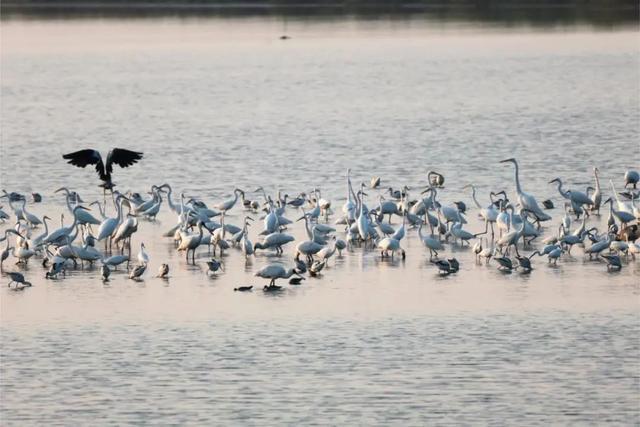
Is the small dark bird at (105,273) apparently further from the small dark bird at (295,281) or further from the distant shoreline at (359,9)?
the distant shoreline at (359,9)

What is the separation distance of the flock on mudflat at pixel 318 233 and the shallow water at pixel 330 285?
8.3 inches

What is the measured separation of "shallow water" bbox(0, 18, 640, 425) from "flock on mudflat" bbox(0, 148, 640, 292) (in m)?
0.21

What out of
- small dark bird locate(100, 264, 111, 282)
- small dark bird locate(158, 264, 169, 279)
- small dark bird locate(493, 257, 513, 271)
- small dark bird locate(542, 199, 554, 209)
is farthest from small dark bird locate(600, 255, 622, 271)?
small dark bird locate(100, 264, 111, 282)

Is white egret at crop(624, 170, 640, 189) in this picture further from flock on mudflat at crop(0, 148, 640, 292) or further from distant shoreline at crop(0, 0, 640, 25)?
distant shoreline at crop(0, 0, 640, 25)

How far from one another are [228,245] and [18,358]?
4.85 m

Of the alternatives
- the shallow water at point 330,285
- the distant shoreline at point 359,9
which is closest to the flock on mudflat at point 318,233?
the shallow water at point 330,285

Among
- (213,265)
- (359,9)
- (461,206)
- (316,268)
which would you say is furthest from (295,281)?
(359,9)

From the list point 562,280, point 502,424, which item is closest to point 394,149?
point 562,280

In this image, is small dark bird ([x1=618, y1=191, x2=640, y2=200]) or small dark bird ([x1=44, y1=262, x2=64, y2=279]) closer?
small dark bird ([x1=44, y1=262, x2=64, y2=279])

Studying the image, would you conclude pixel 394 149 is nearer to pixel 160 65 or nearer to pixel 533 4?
pixel 160 65

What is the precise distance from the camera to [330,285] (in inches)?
585

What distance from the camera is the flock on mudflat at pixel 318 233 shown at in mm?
15727

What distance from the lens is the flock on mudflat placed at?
1573cm

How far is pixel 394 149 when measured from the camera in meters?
27.6
